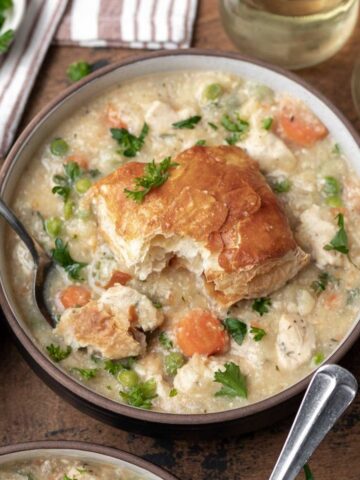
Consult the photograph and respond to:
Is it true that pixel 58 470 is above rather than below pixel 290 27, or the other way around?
below

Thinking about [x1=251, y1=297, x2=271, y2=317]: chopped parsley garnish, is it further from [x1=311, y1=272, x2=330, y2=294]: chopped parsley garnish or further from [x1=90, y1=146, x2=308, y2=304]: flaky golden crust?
[x1=311, y1=272, x2=330, y2=294]: chopped parsley garnish

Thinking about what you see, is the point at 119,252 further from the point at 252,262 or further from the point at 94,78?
the point at 94,78

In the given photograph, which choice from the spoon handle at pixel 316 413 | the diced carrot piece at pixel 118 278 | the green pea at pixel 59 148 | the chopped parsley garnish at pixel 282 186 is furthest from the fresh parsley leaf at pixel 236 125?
the spoon handle at pixel 316 413

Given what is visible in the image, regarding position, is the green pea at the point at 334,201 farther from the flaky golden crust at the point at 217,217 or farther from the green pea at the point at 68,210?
the green pea at the point at 68,210

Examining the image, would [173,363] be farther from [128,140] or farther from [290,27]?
[290,27]

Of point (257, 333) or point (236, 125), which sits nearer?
point (257, 333)

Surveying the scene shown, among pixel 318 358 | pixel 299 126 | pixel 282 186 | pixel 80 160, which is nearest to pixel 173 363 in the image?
pixel 318 358
